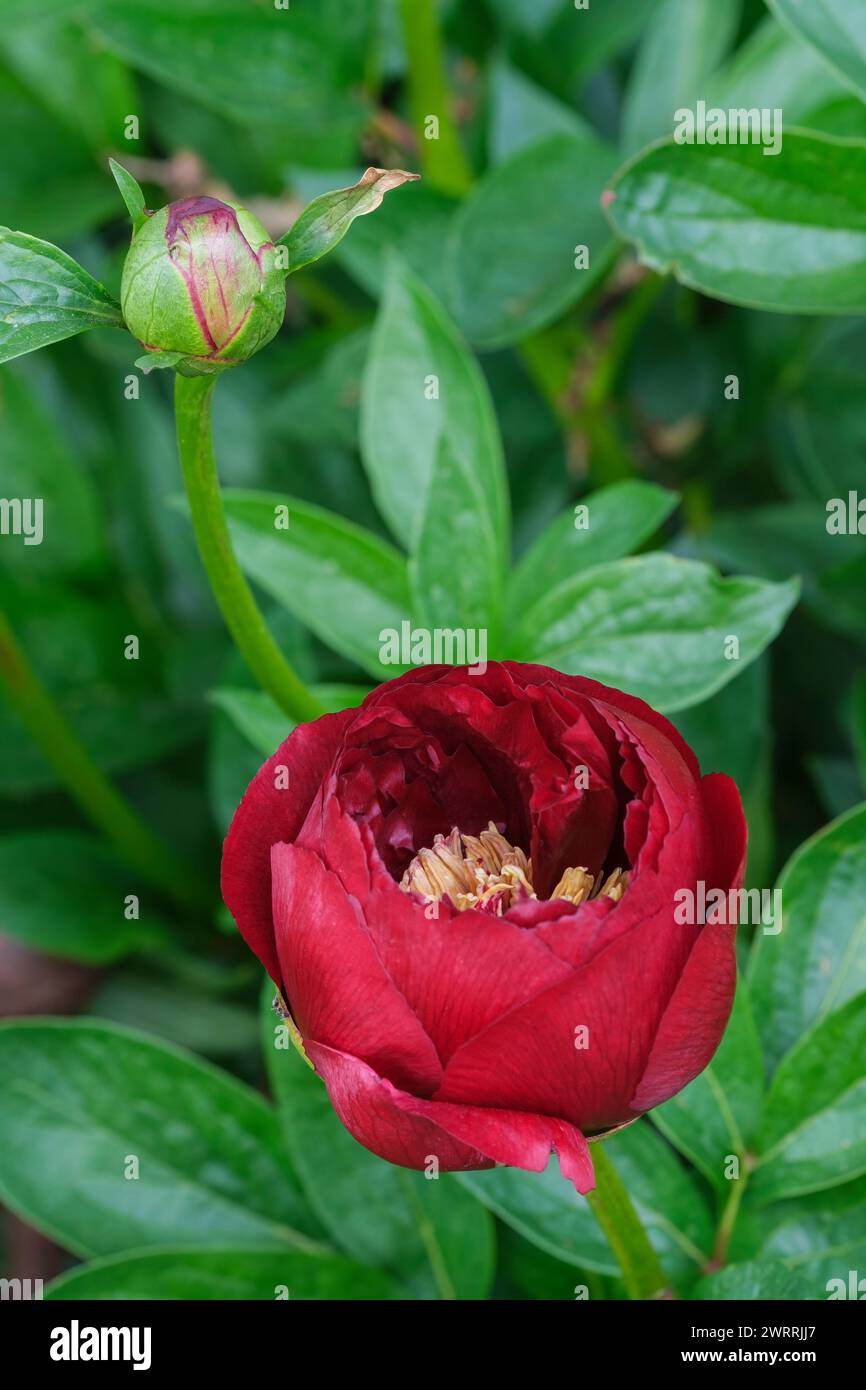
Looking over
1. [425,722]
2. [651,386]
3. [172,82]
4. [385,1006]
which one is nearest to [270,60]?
[172,82]

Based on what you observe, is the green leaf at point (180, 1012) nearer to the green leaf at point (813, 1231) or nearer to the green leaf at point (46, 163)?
the green leaf at point (813, 1231)

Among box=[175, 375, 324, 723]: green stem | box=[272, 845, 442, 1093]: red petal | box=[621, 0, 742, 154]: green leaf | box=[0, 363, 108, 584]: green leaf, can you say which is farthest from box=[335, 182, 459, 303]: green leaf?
box=[272, 845, 442, 1093]: red petal

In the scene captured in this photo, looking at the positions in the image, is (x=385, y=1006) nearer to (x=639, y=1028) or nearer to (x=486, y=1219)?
(x=639, y=1028)

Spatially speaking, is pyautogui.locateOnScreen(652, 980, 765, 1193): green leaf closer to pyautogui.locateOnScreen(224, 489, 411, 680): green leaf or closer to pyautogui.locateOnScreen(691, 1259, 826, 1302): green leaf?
pyautogui.locateOnScreen(691, 1259, 826, 1302): green leaf

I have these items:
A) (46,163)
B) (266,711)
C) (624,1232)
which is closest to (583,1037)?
(624,1232)

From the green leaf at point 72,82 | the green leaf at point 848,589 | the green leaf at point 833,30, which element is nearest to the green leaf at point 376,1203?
the green leaf at point 848,589

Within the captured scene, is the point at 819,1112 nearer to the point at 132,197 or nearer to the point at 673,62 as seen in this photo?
the point at 132,197
